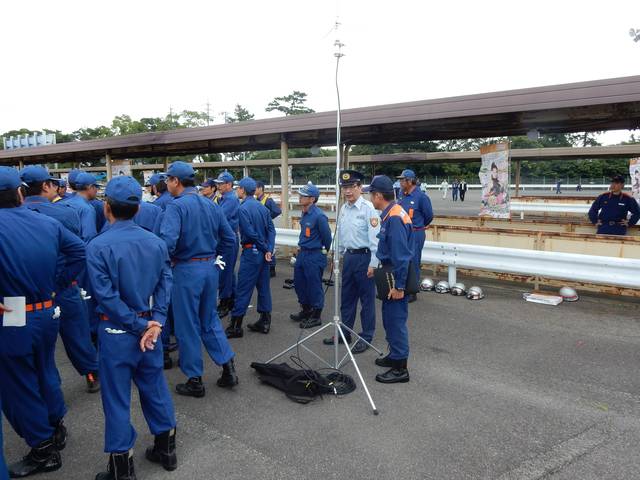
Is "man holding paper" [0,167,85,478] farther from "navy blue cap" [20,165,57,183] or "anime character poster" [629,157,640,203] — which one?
"anime character poster" [629,157,640,203]

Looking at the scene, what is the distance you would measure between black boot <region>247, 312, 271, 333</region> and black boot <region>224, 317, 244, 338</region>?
199 millimetres

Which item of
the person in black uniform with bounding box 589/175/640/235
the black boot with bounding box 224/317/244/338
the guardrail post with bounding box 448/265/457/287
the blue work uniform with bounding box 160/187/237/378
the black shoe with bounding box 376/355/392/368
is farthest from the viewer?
the person in black uniform with bounding box 589/175/640/235

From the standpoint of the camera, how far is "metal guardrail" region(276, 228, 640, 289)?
663 cm

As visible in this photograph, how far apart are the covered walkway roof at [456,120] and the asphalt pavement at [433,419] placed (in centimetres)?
349

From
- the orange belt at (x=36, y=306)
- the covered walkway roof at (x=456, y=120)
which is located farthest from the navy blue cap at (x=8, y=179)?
the covered walkway roof at (x=456, y=120)

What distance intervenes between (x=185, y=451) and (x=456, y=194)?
36891mm

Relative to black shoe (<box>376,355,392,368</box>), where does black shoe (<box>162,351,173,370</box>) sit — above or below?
below

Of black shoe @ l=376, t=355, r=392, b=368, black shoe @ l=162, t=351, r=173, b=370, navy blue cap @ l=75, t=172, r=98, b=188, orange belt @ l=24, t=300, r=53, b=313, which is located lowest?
black shoe @ l=162, t=351, r=173, b=370

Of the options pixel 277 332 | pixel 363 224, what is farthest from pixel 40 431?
pixel 363 224

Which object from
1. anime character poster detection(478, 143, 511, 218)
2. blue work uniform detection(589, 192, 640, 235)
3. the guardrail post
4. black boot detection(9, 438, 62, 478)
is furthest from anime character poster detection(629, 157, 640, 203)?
black boot detection(9, 438, 62, 478)

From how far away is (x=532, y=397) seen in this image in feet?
13.8

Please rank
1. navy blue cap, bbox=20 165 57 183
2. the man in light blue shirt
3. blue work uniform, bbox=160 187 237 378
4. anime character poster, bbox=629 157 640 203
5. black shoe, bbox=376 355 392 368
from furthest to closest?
1. anime character poster, bbox=629 157 640 203
2. the man in light blue shirt
3. black shoe, bbox=376 355 392 368
4. blue work uniform, bbox=160 187 237 378
5. navy blue cap, bbox=20 165 57 183

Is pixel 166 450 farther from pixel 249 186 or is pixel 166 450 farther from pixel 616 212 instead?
pixel 616 212

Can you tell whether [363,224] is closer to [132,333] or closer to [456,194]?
[132,333]
